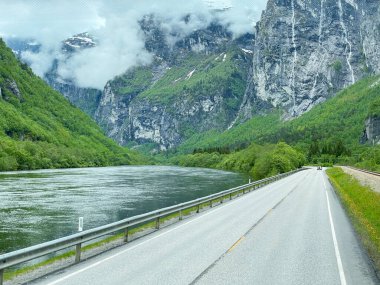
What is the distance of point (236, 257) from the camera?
568 inches

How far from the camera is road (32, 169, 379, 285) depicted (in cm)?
1187

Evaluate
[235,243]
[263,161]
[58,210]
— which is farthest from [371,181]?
[263,161]

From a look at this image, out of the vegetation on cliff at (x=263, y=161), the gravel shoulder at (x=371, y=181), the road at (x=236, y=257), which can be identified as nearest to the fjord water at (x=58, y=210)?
the road at (x=236, y=257)

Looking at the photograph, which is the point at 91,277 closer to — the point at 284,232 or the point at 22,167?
the point at 284,232

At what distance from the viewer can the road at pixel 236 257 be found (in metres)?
11.9

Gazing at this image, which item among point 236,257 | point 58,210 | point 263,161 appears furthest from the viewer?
point 263,161

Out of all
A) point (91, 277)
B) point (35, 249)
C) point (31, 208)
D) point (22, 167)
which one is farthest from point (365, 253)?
point (22, 167)

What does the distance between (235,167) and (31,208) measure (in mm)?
103094

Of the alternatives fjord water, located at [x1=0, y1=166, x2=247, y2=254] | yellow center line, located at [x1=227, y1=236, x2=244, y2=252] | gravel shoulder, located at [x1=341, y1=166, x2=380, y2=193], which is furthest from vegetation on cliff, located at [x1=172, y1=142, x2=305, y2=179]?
yellow center line, located at [x1=227, y1=236, x2=244, y2=252]

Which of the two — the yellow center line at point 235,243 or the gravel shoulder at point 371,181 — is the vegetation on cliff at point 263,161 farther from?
the yellow center line at point 235,243

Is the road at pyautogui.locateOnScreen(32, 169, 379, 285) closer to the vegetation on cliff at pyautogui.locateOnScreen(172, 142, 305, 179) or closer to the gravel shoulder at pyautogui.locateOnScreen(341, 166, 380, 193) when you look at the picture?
the gravel shoulder at pyautogui.locateOnScreen(341, 166, 380, 193)

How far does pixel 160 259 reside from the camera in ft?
46.3

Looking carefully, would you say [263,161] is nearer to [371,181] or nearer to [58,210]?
[371,181]

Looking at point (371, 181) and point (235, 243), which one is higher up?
point (371, 181)
